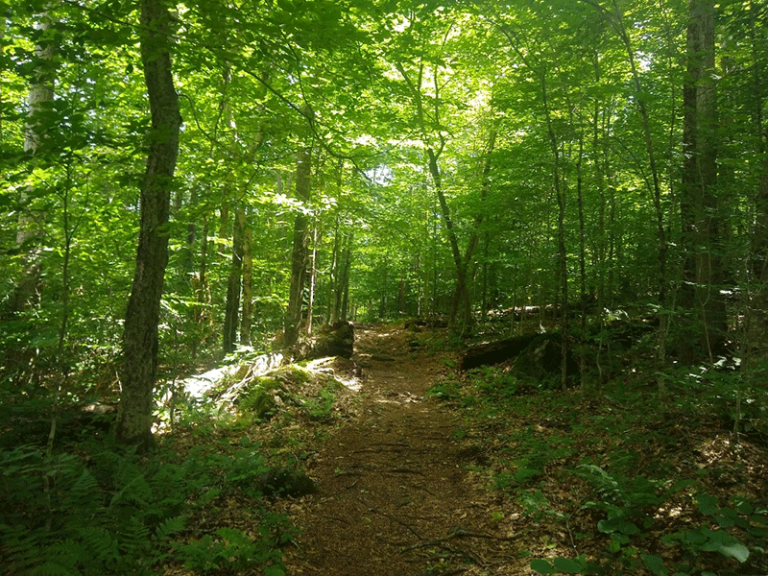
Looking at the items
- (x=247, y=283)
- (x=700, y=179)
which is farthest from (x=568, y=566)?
(x=247, y=283)

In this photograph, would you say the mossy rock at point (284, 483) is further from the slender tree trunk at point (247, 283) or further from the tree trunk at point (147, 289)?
the slender tree trunk at point (247, 283)

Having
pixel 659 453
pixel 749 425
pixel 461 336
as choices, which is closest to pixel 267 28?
pixel 659 453

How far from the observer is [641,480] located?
407 cm

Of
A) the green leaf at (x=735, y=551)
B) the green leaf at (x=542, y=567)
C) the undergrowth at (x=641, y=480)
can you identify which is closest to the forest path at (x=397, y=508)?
the undergrowth at (x=641, y=480)

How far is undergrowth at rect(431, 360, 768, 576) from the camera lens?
10.6 feet

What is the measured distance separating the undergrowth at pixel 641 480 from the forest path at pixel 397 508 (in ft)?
1.23

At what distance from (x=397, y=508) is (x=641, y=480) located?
257cm

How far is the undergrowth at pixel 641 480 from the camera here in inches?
127

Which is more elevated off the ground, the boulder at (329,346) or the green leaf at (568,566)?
the boulder at (329,346)

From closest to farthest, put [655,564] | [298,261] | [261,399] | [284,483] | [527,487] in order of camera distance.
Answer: [655,564], [527,487], [284,483], [261,399], [298,261]

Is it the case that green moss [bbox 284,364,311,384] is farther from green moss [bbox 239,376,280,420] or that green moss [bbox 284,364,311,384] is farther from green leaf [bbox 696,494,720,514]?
green leaf [bbox 696,494,720,514]

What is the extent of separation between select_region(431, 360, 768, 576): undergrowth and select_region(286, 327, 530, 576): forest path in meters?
0.38

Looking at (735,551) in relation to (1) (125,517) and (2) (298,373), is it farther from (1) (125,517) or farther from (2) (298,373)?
(2) (298,373)

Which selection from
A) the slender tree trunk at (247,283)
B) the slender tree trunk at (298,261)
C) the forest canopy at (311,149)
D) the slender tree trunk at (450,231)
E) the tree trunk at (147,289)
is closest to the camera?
the forest canopy at (311,149)
